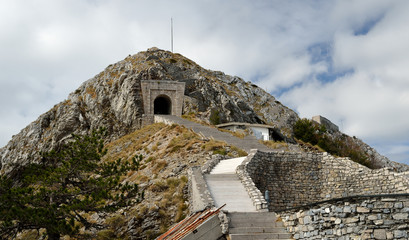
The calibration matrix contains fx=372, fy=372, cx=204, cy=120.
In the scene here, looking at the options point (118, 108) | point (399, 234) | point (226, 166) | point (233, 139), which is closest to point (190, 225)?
point (399, 234)

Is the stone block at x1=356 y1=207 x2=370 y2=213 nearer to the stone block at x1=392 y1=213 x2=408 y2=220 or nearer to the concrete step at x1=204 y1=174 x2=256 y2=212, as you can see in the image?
the stone block at x1=392 y1=213 x2=408 y2=220

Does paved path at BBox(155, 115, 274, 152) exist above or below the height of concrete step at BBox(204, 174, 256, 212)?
Answer: above

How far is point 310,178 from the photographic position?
17297 mm

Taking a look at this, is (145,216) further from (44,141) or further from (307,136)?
(307,136)

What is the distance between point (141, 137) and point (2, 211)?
18.5m

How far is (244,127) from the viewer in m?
33.9

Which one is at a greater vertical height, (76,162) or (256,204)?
(76,162)

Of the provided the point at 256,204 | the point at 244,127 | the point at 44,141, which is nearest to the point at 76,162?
the point at 256,204

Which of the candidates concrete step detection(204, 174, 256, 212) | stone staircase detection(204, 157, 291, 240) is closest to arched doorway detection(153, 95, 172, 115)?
stone staircase detection(204, 157, 291, 240)

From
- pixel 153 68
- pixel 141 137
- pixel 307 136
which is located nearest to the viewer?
pixel 141 137

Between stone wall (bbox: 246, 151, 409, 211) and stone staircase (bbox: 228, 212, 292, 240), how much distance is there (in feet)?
15.6

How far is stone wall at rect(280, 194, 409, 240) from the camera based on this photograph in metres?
7.94

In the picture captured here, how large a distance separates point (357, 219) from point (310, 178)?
8.95m

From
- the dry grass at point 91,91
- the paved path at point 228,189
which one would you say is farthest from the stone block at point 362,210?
the dry grass at point 91,91
